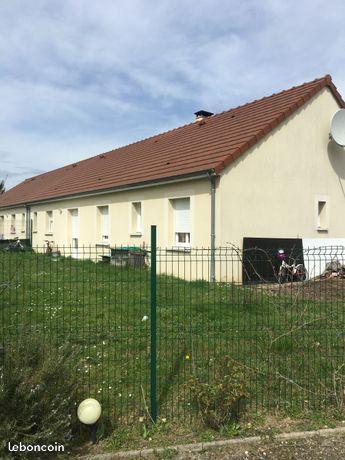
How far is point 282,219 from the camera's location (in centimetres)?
1318

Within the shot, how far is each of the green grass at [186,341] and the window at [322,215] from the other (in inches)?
307

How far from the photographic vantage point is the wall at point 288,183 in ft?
39.3

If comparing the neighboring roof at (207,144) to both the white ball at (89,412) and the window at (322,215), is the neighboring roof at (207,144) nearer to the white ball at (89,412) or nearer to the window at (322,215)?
the window at (322,215)

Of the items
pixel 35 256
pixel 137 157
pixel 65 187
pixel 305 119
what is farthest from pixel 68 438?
pixel 65 187

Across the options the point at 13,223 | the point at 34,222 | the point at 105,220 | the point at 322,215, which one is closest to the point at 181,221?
the point at 322,215

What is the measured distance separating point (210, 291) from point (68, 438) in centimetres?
364

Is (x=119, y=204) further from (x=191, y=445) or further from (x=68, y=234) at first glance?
(x=191, y=445)

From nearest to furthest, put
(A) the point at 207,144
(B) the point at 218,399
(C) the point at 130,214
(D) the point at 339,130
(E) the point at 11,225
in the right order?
(B) the point at 218,399 < (A) the point at 207,144 < (D) the point at 339,130 < (C) the point at 130,214 < (E) the point at 11,225

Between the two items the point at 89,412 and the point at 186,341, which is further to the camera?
the point at 186,341

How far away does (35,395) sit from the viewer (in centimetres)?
345

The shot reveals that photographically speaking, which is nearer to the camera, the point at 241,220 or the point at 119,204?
the point at 241,220

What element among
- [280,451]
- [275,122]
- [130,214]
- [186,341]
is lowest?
[280,451]

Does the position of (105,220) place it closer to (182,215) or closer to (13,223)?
(182,215)

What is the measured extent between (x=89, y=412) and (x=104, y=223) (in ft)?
47.8
